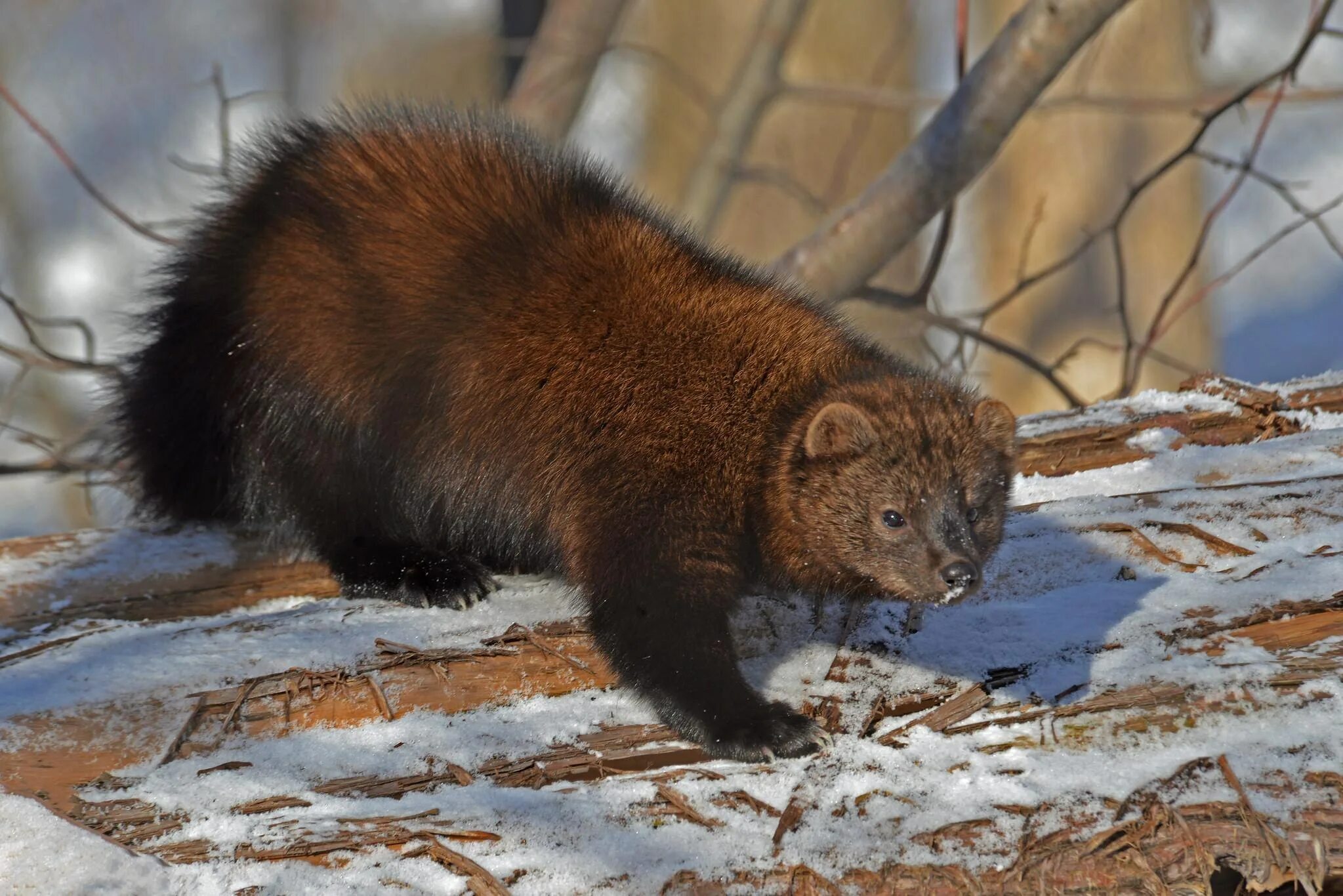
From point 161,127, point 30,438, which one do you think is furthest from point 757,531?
A: point 161,127

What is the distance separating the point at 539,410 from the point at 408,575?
667 mm

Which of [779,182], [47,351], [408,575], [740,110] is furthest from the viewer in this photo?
[779,182]

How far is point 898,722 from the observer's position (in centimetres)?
264

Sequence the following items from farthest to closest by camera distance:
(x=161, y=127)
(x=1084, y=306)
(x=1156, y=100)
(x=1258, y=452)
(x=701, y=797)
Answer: (x=161, y=127)
(x=1084, y=306)
(x=1156, y=100)
(x=1258, y=452)
(x=701, y=797)

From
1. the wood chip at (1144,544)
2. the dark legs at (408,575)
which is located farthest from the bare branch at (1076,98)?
the dark legs at (408,575)

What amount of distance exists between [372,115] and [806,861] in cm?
286

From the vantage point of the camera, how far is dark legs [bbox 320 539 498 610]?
3428 mm

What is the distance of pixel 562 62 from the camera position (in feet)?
20.9

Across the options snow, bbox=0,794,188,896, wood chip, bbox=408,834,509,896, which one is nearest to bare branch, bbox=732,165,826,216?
wood chip, bbox=408,834,509,896

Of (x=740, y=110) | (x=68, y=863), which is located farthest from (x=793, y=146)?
(x=68, y=863)

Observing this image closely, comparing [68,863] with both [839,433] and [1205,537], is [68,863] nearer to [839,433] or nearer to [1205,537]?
[839,433]

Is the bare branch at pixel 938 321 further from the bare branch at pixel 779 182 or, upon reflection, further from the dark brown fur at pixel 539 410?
the dark brown fur at pixel 539 410

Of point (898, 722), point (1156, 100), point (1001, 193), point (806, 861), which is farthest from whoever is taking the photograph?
point (1001, 193)

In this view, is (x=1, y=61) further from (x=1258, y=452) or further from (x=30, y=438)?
(x=1258, y=452)
